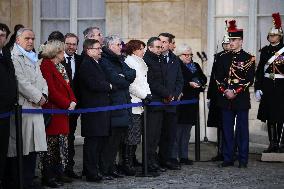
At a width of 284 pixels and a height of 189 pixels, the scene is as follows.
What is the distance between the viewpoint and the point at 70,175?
12.0 metres

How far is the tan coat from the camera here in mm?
10445

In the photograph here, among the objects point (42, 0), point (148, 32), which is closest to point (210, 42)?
point (148, 32)

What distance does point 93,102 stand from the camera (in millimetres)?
11531

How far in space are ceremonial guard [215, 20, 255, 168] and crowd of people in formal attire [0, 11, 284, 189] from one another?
13 mm

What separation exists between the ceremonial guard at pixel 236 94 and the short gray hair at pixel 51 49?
285 cm

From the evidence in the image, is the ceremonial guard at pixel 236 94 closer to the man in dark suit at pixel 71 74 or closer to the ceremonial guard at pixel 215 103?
the ceremonial guard at pixel 215 103

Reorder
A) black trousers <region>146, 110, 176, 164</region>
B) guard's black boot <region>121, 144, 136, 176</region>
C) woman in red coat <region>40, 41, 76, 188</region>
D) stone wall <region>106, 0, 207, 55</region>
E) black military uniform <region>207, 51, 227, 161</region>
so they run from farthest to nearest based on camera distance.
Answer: stone wall <region>106, 0, 207, 55</region> < black military uniform <region>207, 51, 227, 161</region> < black trousers <region>146, 110, 176, 164</region> < guard's black boot <region>121, 144, 136, 176</region> < woman in red coat <region>40, 41, 76, 188</region>

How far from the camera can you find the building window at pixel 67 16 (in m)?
17.5

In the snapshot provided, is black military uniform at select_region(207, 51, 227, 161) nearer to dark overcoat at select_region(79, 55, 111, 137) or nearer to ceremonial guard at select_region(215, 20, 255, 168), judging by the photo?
ceremonial guard at select_region(215, 20, 255, 168)

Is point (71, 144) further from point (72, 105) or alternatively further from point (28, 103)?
point (28, 103)

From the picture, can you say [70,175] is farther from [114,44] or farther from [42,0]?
[42,0]

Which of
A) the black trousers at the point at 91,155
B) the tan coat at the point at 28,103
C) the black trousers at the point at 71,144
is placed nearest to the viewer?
the tan coat at the point at 28,103

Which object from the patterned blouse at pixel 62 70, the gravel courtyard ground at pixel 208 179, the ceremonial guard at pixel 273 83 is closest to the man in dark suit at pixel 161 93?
the gravel courtyard ground at pixel 208 179

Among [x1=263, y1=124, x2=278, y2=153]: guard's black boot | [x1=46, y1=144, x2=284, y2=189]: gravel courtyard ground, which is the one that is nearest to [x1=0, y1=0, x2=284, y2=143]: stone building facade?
[x1=263, y1=124, x2=278, y2=153]: guard's black boot
